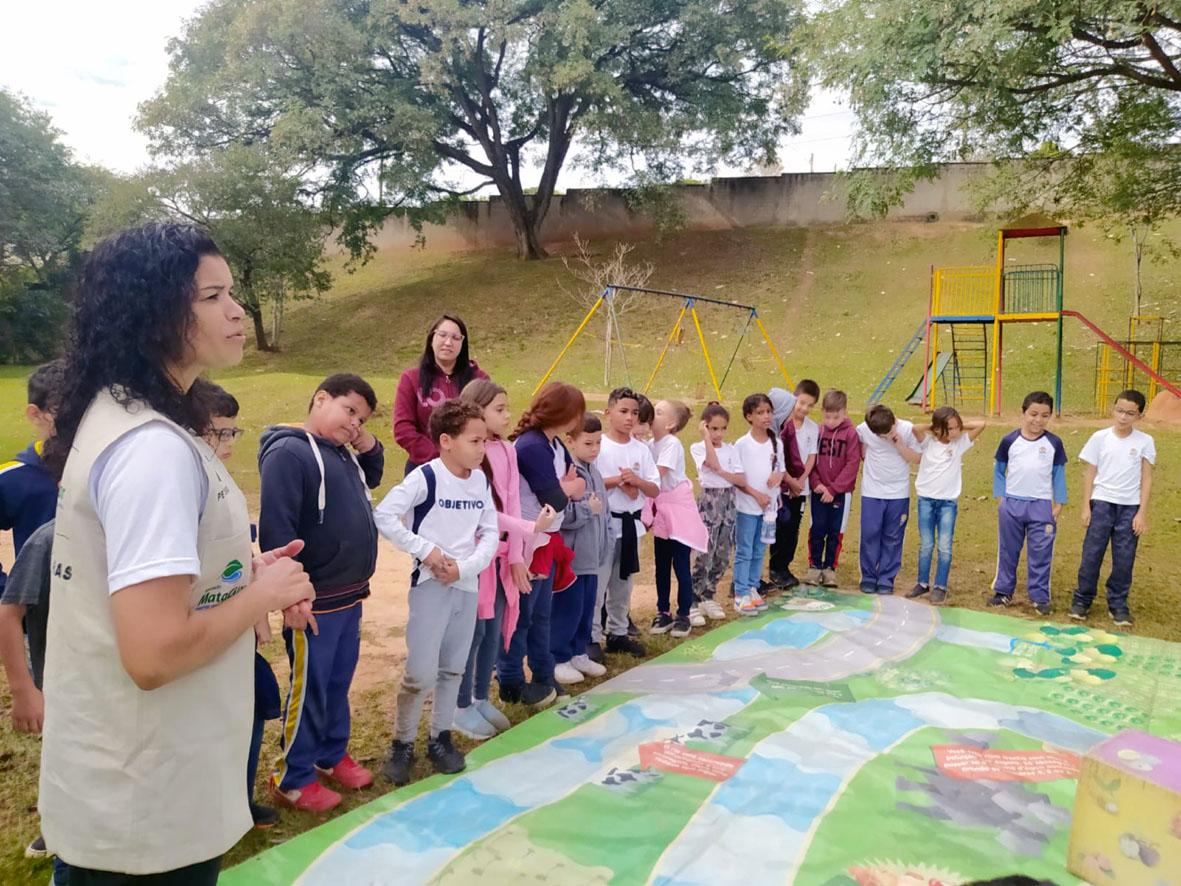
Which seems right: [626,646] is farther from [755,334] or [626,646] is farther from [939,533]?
[755,334]

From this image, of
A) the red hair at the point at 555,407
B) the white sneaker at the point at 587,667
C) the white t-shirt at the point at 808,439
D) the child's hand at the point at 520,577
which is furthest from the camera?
the white t-shirt at the point at 808,439

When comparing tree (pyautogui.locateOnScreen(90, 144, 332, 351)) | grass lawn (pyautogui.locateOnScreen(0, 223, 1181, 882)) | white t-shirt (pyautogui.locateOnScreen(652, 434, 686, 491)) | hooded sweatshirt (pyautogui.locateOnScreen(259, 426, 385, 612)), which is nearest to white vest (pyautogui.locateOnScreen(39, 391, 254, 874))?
hooded sweatshirt (pyautogui.locateOnScreen(259, 426, 385, 612))

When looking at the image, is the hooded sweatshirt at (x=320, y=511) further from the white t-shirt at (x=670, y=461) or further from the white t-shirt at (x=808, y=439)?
the white t-shirt at (x=808, y=439)

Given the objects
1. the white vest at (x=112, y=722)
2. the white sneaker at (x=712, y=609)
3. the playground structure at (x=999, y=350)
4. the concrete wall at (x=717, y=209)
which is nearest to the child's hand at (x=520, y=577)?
the white sneaker at (x=712, y=609)

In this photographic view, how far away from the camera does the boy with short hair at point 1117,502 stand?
5.32m

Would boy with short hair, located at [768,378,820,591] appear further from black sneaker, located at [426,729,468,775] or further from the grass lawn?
black sneaker, located at [426,729,468,775]

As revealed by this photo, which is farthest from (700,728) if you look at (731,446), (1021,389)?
(1021,389)

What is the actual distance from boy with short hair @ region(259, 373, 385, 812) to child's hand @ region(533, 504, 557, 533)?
2.60 ft

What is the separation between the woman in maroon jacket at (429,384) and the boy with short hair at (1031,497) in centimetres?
374

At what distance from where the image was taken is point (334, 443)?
3008 mm

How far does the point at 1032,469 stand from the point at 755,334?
1424 centimetres

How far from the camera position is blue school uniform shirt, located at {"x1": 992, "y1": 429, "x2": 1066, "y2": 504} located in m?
5.52

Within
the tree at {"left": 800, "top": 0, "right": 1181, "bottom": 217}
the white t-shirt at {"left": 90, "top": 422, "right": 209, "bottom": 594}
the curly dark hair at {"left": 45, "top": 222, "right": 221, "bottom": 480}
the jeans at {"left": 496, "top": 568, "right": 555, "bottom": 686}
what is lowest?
the jeans at {"left": 496, "top": 568, "right": 555, "bottom": 686}

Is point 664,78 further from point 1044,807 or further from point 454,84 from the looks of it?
point 1044,807
